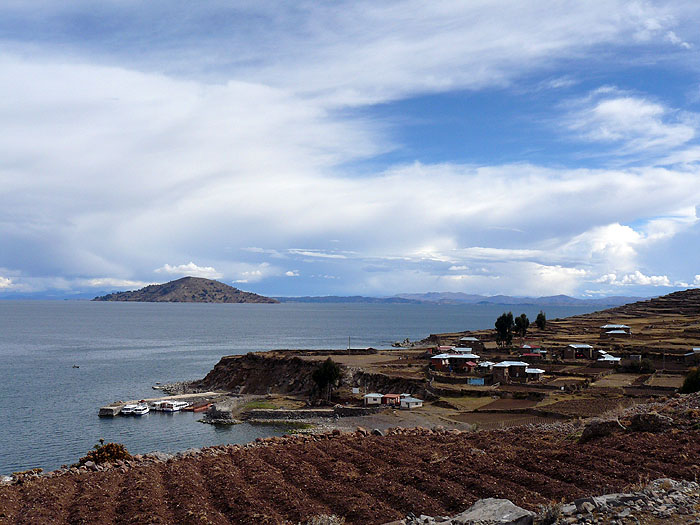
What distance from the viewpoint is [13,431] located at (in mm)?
52469

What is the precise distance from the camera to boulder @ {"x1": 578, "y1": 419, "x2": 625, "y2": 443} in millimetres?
19875

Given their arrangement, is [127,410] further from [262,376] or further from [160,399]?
[262,376]

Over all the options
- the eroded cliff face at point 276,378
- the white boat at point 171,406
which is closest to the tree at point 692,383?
the eroded cliff face at point 276,378

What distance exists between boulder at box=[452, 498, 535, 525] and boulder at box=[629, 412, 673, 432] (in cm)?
1010

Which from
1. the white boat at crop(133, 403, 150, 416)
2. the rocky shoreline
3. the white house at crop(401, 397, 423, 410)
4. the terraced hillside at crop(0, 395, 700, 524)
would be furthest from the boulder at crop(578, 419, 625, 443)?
the white boat at crop(133, 403, 150, 416)

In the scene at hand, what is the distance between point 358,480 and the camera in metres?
16.9

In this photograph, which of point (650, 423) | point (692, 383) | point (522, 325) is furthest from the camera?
point (522, 325)

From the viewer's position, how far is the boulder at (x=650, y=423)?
19.8 meters

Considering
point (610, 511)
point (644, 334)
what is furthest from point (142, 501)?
point (644, 334)

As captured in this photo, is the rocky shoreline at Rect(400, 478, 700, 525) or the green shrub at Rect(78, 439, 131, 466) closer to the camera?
the rocky shoreline at Rect(400, 478, 700, 525)

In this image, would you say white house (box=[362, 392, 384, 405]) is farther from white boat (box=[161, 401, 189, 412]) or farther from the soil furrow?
the soil furrow

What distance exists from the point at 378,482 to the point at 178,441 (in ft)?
125

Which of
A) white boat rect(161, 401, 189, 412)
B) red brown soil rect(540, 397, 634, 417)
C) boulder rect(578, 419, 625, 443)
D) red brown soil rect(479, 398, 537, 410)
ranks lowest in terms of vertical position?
white boat rect(161, 401, 189, 412)

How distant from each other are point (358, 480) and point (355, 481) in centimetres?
10
